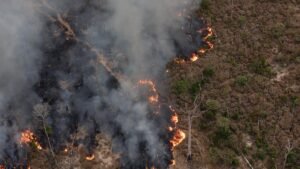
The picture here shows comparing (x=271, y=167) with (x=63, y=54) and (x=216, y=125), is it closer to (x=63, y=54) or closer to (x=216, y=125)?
(x=216, y=125)

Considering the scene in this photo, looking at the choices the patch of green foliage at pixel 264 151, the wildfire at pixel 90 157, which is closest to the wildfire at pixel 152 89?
the wildfire at pixel 90 157

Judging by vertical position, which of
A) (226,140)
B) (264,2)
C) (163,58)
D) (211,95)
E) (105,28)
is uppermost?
(264,2)

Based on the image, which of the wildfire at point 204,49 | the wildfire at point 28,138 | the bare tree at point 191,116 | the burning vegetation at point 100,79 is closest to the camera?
the burning vegetation at point 100,79

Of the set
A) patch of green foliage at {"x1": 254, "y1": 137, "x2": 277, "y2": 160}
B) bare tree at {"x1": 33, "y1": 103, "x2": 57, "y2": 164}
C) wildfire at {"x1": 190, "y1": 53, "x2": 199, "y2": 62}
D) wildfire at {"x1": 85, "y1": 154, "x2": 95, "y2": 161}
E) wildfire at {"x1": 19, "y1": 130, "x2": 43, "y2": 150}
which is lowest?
wildfire at {"x1": 85, "y1": 154, "x2": 95, "y2": 161}

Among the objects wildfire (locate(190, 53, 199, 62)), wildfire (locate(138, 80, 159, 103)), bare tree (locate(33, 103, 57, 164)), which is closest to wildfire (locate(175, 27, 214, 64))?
wildfire (locate(190, 53, 199, 62))

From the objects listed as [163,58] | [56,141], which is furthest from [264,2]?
[56,141]

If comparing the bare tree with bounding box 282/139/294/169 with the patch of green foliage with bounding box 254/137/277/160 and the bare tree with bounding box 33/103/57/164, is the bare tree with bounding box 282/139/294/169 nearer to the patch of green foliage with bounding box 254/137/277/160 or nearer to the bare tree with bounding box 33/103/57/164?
the patch of green foliage with bounding box 254/137/277/160

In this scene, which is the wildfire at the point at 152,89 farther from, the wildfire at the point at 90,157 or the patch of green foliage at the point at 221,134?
the wildfire at the point at 90,157
